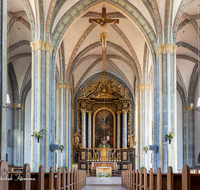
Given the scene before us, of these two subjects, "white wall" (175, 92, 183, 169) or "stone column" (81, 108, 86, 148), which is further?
"stone column" (81, 108, 86, 148)

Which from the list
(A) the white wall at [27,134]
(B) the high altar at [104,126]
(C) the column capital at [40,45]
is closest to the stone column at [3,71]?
(C) the column capital at [40,45]

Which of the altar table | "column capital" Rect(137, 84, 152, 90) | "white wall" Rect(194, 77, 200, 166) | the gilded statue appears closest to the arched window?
the altar table

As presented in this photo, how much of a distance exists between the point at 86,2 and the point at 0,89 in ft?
37.0

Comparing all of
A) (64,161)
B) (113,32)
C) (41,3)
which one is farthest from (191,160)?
(41,3)

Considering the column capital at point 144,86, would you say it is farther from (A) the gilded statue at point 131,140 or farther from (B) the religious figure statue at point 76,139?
(B) the religious figure statue at point 76,139

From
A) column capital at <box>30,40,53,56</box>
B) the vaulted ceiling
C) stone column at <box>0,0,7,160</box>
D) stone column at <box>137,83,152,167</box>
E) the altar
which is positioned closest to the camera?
A: stone column at <box>0,0,7,160</box>

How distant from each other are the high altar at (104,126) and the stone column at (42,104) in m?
11.0

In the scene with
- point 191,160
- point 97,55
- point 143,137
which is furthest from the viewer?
point 97,55

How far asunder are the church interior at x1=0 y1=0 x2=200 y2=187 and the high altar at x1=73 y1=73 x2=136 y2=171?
0.09 metres

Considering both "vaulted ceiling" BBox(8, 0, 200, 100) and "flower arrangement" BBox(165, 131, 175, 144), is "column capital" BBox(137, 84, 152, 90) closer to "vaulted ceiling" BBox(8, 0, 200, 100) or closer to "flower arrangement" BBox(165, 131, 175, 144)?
"vaulted ceiling" BBox(8, 0, 200, 100)

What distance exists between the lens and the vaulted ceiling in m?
14.2

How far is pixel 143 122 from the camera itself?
2062 cm

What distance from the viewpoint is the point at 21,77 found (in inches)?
920

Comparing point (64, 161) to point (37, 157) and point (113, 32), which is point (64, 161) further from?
point (113, 32)
